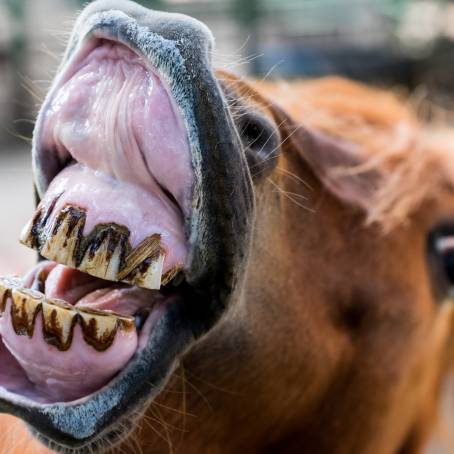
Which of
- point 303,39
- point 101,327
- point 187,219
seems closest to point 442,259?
point 187,219

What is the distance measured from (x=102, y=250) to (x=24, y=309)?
12 centimetres

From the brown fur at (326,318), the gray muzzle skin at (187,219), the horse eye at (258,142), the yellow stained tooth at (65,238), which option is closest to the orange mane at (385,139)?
the brown fur at (326,318)

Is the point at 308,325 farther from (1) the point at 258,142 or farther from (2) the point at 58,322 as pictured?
(2) the point at 58,322

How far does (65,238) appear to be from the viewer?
99cm

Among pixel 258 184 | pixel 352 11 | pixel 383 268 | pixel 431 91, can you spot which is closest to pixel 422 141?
pixel 383 268

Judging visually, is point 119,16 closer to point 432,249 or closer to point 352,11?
point 432,249

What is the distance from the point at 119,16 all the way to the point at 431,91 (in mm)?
5366

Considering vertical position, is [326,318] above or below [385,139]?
below

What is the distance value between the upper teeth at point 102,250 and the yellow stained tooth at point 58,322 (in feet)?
0.17

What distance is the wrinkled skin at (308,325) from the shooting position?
1.22m

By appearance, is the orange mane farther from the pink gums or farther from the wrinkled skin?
the pink gums

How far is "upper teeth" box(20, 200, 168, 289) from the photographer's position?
0.97 metres

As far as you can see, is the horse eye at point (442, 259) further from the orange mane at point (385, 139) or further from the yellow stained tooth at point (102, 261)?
the yellow stained tooth at point (102, 261)

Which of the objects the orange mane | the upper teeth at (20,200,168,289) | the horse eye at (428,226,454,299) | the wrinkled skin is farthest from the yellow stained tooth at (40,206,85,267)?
the horse eye at (428,226,454,299)
